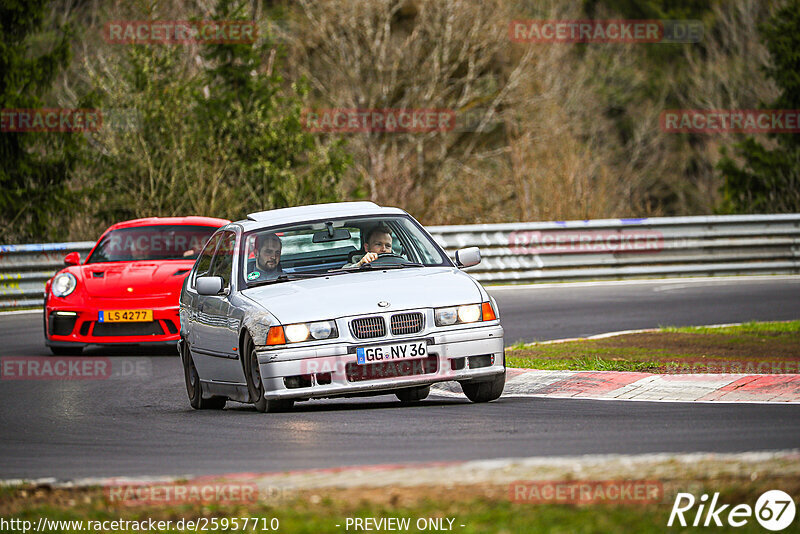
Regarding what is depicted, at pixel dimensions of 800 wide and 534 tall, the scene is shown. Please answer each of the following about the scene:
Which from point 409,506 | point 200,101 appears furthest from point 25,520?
point 200,101

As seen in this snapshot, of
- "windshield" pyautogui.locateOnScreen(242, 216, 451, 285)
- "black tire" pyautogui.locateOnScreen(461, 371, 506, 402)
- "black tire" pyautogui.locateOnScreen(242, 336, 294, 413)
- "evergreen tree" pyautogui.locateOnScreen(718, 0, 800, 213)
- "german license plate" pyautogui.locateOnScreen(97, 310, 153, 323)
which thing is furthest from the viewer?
"evergreen tree" pyautogui.locateOnScreen(718, 0, 800, 213)

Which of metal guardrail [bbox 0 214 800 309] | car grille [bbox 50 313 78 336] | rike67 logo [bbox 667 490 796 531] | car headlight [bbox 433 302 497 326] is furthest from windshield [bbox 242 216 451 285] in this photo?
metal guardrail [bbox 0 214 800 309]

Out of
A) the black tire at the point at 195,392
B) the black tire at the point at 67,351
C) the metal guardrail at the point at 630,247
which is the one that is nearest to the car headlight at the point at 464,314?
the black tire at the point at 195,392

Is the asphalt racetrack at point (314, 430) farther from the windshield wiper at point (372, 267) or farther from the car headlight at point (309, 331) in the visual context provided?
the windshield wiper at point (372, 267)

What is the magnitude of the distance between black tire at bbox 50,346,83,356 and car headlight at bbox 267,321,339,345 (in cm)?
671

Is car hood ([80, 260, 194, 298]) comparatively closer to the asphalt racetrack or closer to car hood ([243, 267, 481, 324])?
the asphalt racetrack

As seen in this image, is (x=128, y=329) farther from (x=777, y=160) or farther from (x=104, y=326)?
(x=777, y=160)

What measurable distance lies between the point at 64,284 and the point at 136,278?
95cm

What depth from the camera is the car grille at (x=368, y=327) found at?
898cm

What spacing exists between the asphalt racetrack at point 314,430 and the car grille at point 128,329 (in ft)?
3.56

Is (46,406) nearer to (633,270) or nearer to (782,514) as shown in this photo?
(782,514)

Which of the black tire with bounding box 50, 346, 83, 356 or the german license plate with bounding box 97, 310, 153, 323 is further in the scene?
the black tire with bounding box 50, 346, 83, 356

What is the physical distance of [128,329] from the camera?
567 inches

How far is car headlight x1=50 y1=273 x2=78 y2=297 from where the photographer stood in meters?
14.9
